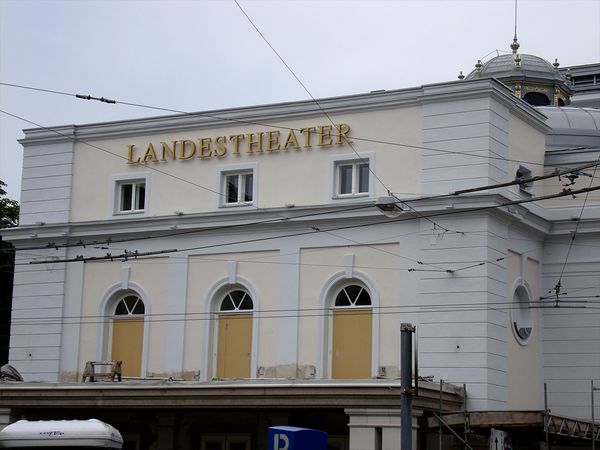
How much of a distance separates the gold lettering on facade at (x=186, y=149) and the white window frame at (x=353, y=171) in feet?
15.2

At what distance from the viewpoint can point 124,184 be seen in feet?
129

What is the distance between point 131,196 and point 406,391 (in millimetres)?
20087

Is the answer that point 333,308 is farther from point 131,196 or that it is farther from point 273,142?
point 131,196

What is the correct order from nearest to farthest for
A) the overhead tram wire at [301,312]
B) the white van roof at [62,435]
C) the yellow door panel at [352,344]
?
the white van roof at [62,435]
the overhead tram wire at [301,312]
the yellow door panel at [352,344]

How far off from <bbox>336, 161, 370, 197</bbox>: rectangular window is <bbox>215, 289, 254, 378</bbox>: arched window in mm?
4110

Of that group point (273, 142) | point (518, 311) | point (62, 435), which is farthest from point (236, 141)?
point (62, 435)

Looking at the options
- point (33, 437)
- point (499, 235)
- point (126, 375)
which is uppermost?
point (499, 235)

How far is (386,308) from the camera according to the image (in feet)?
113

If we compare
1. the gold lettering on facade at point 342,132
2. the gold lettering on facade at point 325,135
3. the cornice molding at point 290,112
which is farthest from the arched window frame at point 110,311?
the gold lettering on facade at point 342,132

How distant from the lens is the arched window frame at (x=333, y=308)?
1358 inches

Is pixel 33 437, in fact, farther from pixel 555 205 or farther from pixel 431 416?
pixel 555 205

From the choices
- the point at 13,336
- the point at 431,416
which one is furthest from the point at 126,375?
the point at 431,416

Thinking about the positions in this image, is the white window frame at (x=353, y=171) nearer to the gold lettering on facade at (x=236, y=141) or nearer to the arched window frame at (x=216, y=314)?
the gold lettering on facade at (x=236, y=141)

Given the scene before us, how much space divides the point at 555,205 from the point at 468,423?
1040cm
